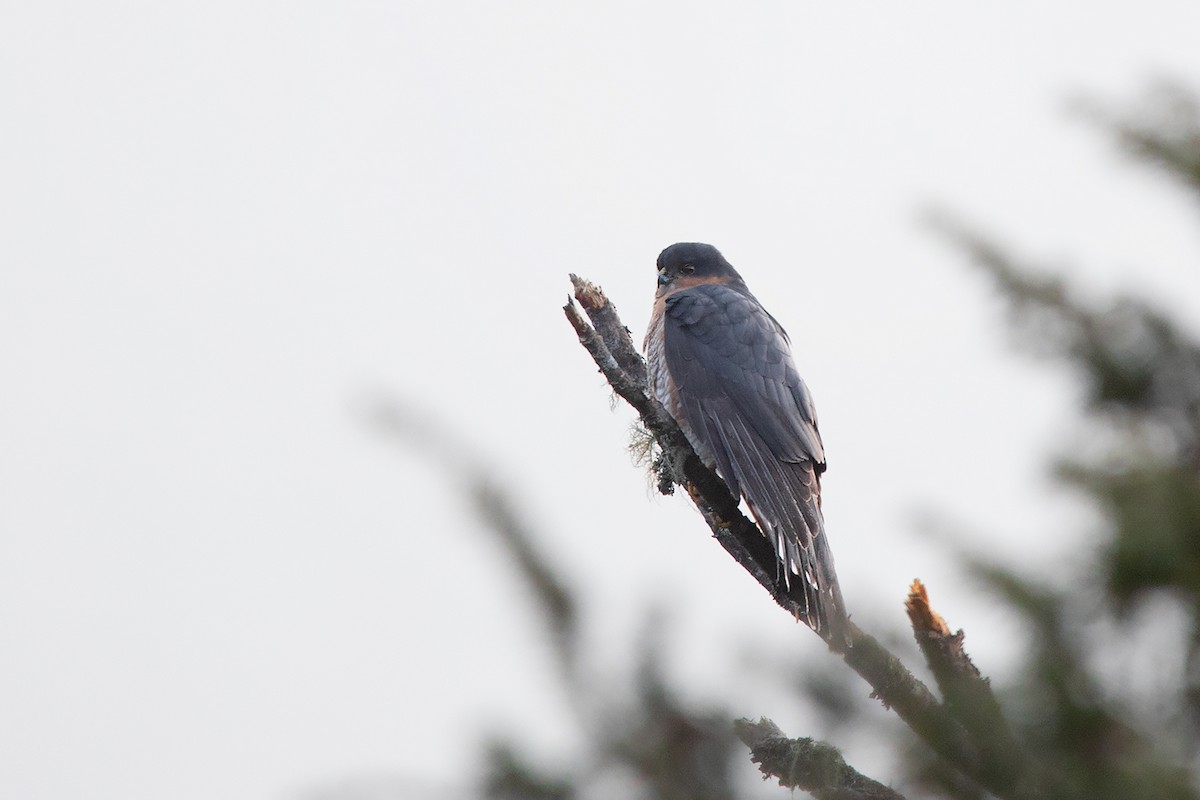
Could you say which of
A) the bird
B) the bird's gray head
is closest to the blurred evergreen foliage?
the bird

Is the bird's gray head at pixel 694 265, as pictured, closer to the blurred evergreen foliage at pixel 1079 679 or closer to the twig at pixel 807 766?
the twig at pixel 807 766

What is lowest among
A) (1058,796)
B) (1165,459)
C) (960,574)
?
(1058,796)

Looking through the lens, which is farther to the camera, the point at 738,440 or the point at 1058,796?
the point at 738,440

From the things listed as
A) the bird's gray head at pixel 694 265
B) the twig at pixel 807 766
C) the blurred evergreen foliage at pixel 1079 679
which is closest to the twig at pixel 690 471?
the twig at pixel 807 766

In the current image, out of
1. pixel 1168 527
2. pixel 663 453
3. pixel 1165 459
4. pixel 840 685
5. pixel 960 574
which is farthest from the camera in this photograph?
pixel 663 453

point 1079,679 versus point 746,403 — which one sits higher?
point 746,403

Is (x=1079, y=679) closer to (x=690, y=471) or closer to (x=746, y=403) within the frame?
(x=690, y=471)

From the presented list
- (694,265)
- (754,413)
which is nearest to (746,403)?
(754,413)

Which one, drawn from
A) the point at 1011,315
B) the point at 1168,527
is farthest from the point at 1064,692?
the point at 1011,315

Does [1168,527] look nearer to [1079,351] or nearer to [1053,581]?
[1053,581]
